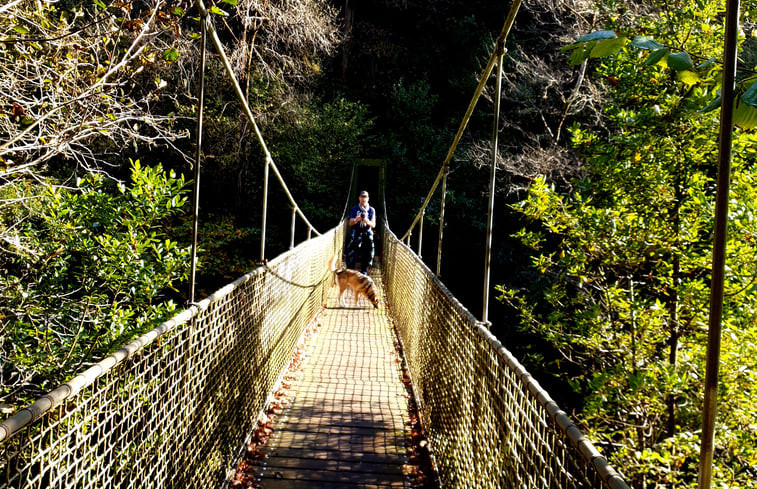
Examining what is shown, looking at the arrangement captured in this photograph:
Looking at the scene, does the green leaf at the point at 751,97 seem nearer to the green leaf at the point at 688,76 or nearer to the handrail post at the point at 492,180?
the green leaf at the point at 688,76

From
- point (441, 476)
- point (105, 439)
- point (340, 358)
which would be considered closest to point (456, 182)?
point (340, 358)

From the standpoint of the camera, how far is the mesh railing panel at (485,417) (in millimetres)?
1078

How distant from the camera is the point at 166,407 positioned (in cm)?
154

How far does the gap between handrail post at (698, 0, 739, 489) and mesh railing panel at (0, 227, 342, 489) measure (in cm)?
95

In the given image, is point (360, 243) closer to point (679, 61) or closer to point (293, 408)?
point (293, 408)

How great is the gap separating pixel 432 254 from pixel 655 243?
37.7ft

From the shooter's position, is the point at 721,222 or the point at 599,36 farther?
the point at 599,36

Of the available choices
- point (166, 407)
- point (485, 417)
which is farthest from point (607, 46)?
point (166, 407)

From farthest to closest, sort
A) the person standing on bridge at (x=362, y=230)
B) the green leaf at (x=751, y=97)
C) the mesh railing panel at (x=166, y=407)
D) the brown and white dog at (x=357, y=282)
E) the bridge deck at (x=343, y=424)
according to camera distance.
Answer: the person standing on bridge at (x=362, y=230) → the brown and white dog at (x=357, y=282) → the bridge deck at (x=343, y=424) → the mesh railing panel at (x=166, y=407) → the green leaf at (x=751, y=97)

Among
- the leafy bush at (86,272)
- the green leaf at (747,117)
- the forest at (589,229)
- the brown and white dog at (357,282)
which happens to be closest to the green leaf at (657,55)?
the forest at (589,229)

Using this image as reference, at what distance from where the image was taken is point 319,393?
142 inches

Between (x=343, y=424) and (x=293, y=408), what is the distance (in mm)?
374

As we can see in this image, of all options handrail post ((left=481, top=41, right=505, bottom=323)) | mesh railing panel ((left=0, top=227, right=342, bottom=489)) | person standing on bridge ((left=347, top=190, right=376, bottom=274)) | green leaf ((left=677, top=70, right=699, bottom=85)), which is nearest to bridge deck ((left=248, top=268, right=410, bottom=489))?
mesh railing panel ((left=0, top=227, right=342, bottom=489))

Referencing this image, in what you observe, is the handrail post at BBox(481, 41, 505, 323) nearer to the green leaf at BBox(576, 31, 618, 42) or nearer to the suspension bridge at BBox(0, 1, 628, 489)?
the suspension bridge at BBox(0, 1, 628, 489)
